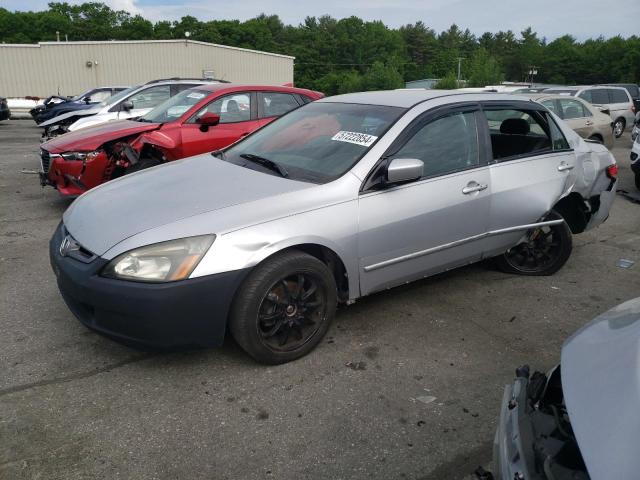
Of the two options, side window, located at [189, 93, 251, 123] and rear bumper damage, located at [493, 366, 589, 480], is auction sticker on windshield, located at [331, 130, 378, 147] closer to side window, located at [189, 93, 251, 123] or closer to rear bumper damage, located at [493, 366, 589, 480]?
rear bumper damage, located at [493, 366, 589, 480]

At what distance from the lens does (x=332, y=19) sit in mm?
119250

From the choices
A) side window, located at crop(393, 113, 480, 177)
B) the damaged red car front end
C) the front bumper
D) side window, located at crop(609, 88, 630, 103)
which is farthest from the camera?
side window, located at crop(609, 88, 630, 103)

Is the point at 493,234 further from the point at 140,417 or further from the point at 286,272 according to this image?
the point at 140,417

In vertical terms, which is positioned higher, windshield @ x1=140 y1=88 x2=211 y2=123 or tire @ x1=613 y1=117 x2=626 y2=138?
windshield @ x1=140 y1=88 x2=211 y2=123

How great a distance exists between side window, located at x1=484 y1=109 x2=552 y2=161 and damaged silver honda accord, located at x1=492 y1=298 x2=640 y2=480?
2744mm

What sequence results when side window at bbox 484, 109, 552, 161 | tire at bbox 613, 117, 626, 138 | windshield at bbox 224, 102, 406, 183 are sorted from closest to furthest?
1. windshield at bbox 224, 102, 406, 183
2. side window at bbox 484, 109, 552, 161
3. tire at bbox 613, 117, 626, 138

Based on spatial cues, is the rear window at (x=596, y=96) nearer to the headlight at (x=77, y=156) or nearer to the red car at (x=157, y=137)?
the red car at (x=157, y=137)

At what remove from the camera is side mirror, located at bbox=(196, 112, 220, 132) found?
257 inches

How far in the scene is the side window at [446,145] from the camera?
3848 mm

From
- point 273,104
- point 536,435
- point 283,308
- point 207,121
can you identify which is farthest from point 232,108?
point 536,435

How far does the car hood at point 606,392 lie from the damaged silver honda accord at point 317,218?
172 cm

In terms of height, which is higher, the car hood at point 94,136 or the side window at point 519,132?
the side window at point 519,132

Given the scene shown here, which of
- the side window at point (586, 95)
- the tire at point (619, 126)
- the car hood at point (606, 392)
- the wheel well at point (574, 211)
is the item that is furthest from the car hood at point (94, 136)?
the tire at point (619, 126)

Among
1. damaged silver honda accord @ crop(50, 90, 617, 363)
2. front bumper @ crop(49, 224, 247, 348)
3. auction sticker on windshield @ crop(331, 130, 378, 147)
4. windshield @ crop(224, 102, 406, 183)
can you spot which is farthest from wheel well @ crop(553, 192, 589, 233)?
front bumper @ crop(49, 224, 247, 348)
